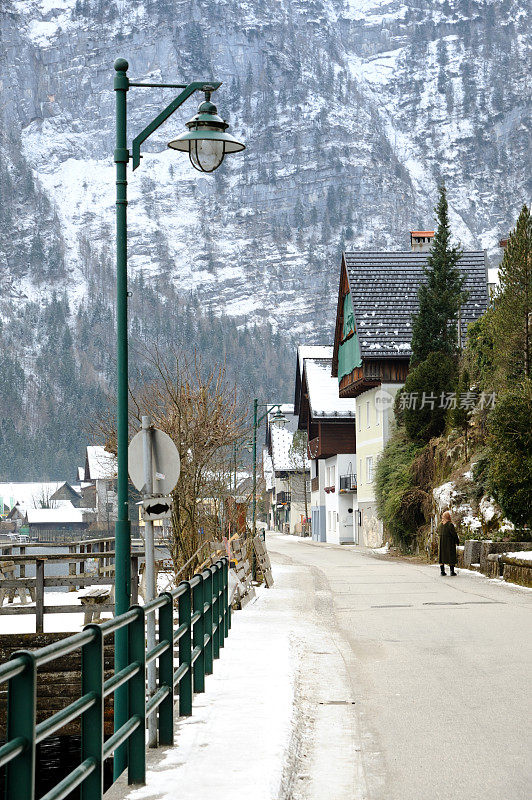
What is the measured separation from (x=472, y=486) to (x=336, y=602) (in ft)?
49.2

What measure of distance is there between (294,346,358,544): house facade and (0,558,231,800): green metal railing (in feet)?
184

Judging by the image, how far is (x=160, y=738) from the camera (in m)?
8.29

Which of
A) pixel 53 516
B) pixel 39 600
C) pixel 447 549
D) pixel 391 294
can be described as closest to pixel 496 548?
pixel 447 549

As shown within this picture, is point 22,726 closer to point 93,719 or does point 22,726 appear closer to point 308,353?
point 93,719

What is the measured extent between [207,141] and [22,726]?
755 centimetres

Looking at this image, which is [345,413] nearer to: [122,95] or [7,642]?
[7,642]

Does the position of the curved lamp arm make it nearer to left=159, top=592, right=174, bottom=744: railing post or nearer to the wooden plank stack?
A: left=159, top=592, right=174, bottom=744: railing post

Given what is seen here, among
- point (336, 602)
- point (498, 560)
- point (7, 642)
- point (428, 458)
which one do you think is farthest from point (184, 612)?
point (428, 458)

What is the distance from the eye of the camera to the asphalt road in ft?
24.6

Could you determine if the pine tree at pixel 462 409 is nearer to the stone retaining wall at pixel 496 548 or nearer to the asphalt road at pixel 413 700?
the stone retaining wall at pixel 496 548

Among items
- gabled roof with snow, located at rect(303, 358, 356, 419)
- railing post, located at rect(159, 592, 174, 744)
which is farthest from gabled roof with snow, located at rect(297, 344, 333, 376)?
railing post, located at rect(159, 592, 174, 744)

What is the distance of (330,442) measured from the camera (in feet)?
232

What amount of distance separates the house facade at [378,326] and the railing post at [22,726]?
48757mm

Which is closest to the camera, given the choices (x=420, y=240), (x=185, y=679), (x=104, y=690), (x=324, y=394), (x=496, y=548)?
(x=104, y=690)
